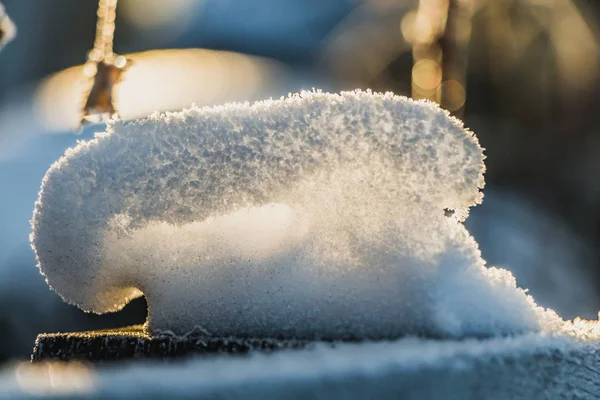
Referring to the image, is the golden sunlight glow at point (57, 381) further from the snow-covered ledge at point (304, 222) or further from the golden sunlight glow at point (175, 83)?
the golden sunlight glow at point (175, 83)

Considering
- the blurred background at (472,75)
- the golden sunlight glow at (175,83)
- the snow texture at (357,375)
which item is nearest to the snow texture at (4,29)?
the snow texture at (357,375)

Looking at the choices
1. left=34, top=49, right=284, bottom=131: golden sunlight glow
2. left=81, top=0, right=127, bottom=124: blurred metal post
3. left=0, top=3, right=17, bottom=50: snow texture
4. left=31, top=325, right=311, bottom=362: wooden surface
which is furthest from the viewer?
left=34, top=49, right=284, bottom=131: golden sunlight glow

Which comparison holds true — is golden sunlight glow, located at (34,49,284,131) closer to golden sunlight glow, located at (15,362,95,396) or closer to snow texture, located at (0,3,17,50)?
snow texture, located at (0,3,17,50)

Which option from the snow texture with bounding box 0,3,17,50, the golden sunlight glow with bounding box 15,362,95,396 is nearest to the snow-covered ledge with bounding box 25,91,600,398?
the golden sunlight glow with bounding box 15,362,95,396

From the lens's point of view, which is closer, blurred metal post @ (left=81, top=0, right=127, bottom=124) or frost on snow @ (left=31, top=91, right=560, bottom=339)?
frost on snow @ (left=31, top=91, right=560, bottom=339)

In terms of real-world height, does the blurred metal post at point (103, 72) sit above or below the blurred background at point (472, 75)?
below

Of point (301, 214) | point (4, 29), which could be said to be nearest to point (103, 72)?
point (4, 29)

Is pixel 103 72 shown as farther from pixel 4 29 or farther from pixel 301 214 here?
pixel 301 214
